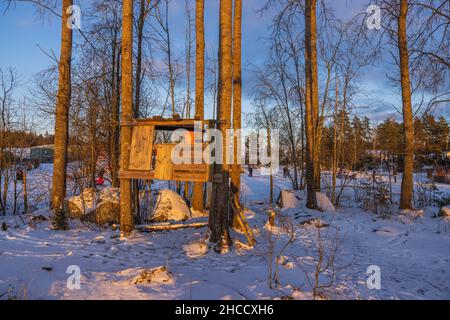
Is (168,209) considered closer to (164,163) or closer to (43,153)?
(164,163)

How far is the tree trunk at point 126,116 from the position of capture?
7141 millimetres

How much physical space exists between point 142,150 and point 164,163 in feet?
2.05

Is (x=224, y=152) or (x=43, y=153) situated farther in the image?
(x=43, y=153)

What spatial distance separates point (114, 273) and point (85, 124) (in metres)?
8.77

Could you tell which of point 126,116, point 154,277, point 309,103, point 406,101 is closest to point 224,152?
point 126,116

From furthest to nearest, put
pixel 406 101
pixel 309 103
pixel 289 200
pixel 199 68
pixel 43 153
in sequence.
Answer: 1. pixel 43 153
2. pixel 289 200
3. pixel 309 103
4. pixel 199 68
5. pixel 406 101

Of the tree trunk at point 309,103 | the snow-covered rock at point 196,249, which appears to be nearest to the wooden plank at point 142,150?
the snow-covered rock at point 196,249

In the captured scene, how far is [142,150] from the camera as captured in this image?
7.05 metres

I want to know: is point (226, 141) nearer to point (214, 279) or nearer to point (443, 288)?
point (214, 279)

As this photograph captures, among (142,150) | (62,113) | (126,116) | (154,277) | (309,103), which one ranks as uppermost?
(309,103)

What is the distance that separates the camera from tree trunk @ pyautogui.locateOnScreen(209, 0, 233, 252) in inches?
237
